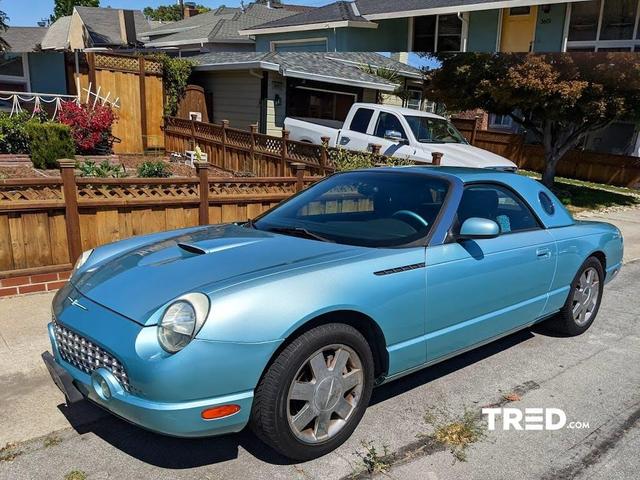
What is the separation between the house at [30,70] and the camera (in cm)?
1652

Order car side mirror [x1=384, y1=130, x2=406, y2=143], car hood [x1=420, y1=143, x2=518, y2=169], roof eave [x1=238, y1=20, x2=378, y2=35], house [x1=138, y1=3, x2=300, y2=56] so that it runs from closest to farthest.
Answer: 1. car hood [x1=420, y1=143, x2=518, y2=169]
2. car side mirror [x1=384, y1=130, x2=406, y2=143]
3. roof eave [x1=238, y1=20, x2=378, y2=35]
4. house [x1=138, y1=3, x2=300, y2=56]

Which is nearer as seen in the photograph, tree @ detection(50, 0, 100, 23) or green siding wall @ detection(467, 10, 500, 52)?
green siding wall @ detection(467, 10, 500, 52)

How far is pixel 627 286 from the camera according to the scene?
22.0 ft

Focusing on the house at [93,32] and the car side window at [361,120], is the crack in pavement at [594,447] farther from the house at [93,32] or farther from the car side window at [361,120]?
the house at [93,32]

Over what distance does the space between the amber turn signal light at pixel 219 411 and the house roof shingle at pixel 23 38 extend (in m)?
16.7

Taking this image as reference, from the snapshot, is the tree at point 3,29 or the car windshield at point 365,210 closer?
the car windshield at point 365,210

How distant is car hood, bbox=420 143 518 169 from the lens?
9859 millimetres

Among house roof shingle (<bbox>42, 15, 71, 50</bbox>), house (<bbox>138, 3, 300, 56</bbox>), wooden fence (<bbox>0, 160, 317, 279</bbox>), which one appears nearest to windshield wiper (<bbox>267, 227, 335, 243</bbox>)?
wooden fence (<bbox>0, 160, 317, 279</bbox>)

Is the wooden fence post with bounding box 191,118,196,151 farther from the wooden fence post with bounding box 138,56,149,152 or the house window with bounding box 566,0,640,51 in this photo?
the house window with bounding box 566,0,640,51

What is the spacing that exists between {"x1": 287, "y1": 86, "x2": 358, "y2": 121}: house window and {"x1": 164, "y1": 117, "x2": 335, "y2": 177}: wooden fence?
3544 millimetres

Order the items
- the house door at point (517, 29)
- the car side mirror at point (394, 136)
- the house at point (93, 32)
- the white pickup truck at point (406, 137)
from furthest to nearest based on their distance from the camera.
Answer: the house at point (93, 32) < the house door at point (517, 29) < the car side mirror at point (394, 136) < the white pickup truck at point (406, 137)

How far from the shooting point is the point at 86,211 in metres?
5.54

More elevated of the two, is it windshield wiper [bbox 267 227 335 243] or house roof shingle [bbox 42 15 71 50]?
house roof shingle [bbox 42 15 71 50]

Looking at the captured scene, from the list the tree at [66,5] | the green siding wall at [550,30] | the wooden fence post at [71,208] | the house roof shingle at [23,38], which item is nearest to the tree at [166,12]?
the tree at [66,5]
